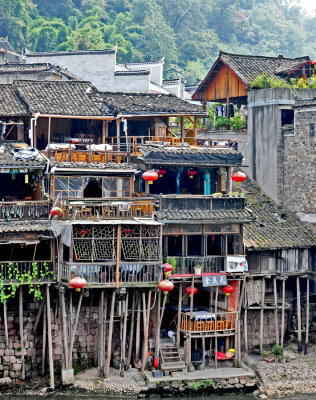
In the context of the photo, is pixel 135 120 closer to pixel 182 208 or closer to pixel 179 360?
pixel 182 208

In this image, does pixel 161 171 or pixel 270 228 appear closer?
pixel 161 171

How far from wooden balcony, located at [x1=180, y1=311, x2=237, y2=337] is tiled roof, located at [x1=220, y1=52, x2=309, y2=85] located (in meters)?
14.8

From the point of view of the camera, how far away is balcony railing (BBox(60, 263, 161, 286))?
37.2 metres

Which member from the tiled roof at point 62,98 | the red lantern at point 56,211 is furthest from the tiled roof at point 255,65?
the red lantern at point 56,211

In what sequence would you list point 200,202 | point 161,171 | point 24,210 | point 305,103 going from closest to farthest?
point 24,210 < point 200,202 < point 161,171 < point 305,103

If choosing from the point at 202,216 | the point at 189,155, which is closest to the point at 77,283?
the point at 202,216

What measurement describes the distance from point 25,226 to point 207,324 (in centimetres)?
935

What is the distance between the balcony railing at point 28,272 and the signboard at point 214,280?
6.80 metres

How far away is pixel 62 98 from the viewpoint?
145 feet

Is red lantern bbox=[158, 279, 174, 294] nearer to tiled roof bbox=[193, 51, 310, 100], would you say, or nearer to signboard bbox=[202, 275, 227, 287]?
signboard bbox=[202, 275, 227, 287]

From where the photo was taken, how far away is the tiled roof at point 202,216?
39.2 m

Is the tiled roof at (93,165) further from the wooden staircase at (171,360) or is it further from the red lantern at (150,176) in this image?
the wooden staircase at (171,360)

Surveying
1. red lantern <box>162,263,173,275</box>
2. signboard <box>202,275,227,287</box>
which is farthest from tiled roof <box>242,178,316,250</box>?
red lantern <box>162,263,173,275</box>

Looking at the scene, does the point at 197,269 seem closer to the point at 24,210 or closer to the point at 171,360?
the point at 171,360
